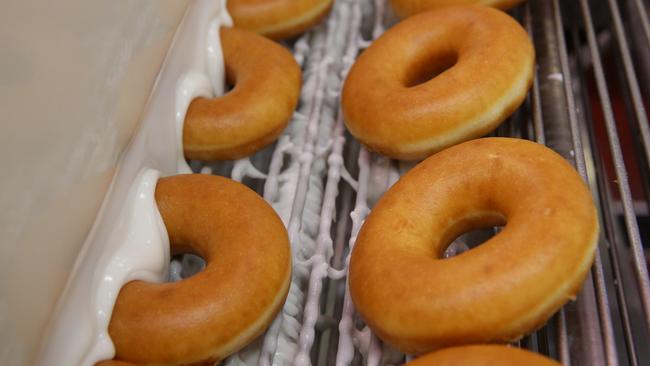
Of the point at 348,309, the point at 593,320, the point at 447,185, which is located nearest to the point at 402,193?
the point at 447,185

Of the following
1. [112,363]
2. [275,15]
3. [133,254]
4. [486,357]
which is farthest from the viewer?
[275,15]

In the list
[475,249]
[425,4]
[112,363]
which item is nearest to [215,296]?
[112,363]

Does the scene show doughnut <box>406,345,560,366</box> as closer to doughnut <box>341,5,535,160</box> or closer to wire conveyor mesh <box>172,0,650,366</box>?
wire conveyor mesh <box>172,0,650,366</box>

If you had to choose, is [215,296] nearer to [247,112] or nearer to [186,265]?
[186,265]

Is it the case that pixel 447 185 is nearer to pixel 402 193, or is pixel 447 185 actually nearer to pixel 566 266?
pixel 402 193

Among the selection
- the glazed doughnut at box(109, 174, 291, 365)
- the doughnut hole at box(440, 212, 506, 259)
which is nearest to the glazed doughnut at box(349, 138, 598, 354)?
the doughnut hole at box(440, 212, 506, 259)

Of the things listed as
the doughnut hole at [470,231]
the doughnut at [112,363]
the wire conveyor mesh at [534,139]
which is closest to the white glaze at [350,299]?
the wire conveyor mesh at [534,139]
